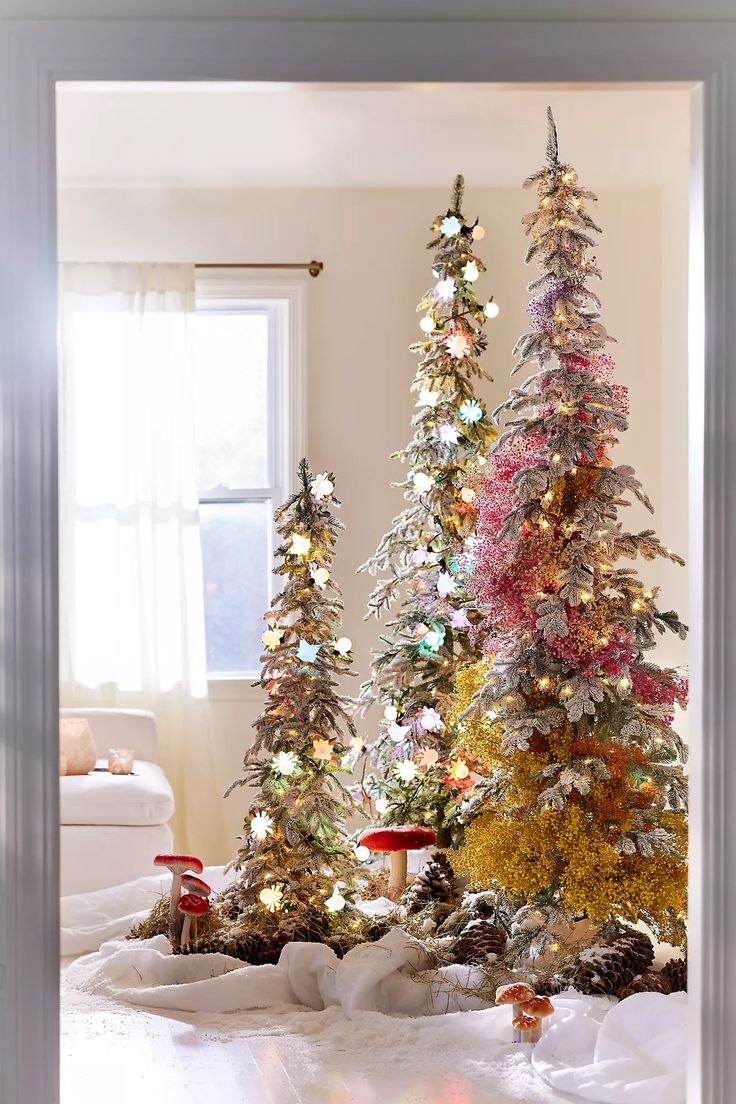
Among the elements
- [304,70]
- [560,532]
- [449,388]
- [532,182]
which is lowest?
[560,532]

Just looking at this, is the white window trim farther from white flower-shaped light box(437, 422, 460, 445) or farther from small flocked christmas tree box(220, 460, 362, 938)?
small flocked christmas tree box(220, 460, 362, 938)

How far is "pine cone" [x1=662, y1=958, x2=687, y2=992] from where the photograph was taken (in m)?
3.24

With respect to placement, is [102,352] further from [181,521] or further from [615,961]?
[615,961]

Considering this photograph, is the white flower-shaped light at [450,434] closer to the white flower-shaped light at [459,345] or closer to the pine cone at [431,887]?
the white flower-shaped light at [459,345]

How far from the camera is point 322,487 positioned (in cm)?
Result: 371

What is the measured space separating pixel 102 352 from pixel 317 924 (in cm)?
297

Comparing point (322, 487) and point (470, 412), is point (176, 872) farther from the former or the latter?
point (470, 412)

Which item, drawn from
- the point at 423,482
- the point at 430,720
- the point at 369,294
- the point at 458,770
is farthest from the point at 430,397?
the point at 369,294

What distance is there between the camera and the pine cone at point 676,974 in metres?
3.24

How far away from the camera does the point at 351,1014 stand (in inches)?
126

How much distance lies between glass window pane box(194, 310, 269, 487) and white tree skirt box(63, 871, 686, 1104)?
→ 2.37 m

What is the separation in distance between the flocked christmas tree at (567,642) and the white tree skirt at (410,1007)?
35cm
